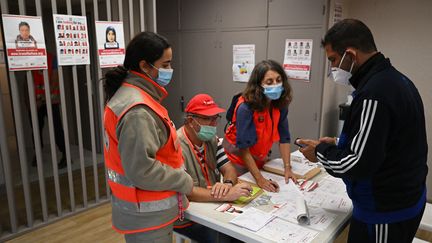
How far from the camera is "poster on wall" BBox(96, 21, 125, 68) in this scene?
283 cm

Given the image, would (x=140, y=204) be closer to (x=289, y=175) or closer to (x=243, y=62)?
(x=289, y=175)

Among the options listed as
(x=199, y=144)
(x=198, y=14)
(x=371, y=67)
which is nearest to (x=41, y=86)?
(x=198, y=14)

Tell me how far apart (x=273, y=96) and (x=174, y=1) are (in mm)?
2714

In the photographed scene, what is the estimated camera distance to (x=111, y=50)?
2.93 m

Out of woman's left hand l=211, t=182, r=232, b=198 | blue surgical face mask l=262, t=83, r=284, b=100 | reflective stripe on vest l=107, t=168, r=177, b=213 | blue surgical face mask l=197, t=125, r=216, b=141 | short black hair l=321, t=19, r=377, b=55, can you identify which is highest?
short black hair l=321, t=19, r=377, b=55

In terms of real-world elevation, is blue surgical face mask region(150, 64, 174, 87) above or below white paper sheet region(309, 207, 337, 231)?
above

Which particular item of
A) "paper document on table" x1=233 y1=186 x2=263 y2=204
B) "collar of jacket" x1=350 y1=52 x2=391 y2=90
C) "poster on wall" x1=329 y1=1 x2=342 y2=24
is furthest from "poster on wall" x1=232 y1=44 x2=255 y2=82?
"collar of jacket" x1=350 y1=52 x2=391 y2=90

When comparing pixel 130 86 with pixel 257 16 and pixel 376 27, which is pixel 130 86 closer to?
pixel 257 16

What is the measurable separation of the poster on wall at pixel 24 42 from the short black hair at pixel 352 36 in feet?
7.11

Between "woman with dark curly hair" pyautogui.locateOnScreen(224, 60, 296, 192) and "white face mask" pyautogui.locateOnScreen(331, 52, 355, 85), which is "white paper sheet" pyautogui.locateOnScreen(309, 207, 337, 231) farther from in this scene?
"white face mask" pyautogui.locateOnScreen(331, 52, 355, 85)

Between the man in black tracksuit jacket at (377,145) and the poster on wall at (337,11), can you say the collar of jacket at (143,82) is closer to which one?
the man in black tracksuit jacket at (377,145)

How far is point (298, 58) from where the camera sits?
10.5ft

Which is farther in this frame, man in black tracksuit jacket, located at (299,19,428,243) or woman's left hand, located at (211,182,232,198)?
woman's left hand, located at (211,182,232,198)

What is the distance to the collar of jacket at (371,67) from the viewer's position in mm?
1204
